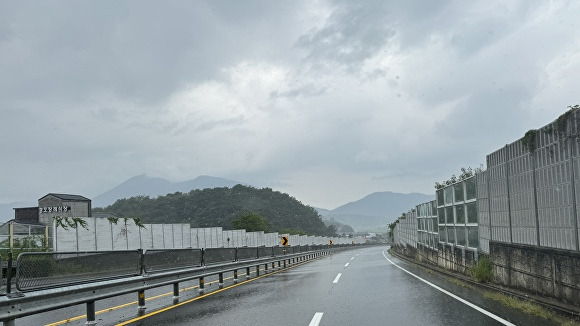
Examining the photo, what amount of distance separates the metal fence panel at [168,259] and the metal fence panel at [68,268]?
71 cm

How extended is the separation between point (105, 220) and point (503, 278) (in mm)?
26673

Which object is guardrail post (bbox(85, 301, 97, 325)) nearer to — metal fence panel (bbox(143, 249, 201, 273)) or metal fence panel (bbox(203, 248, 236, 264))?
metal fence panel (bbox(143, 249, 201, 273))

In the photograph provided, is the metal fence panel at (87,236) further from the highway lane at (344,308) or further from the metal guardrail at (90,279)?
the highway lane at (344,308)

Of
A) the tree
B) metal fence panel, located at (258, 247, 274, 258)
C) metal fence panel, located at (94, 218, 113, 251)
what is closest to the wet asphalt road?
metal fence panel, located at (258, 247, 274, 258)

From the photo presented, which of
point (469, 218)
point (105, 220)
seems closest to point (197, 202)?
point (105, 220)

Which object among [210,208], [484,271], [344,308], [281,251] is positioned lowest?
[281,251]

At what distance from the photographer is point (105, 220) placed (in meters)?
33.8

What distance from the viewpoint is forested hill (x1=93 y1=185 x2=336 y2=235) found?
430ft

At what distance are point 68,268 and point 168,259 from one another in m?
5.03

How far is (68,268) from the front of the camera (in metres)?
11.9

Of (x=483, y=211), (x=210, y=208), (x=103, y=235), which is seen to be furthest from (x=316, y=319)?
(x=210, y=208)

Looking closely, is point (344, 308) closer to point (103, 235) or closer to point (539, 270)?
point (539, 270)

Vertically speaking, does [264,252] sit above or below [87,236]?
below

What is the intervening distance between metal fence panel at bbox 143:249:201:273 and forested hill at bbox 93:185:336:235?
104 m
